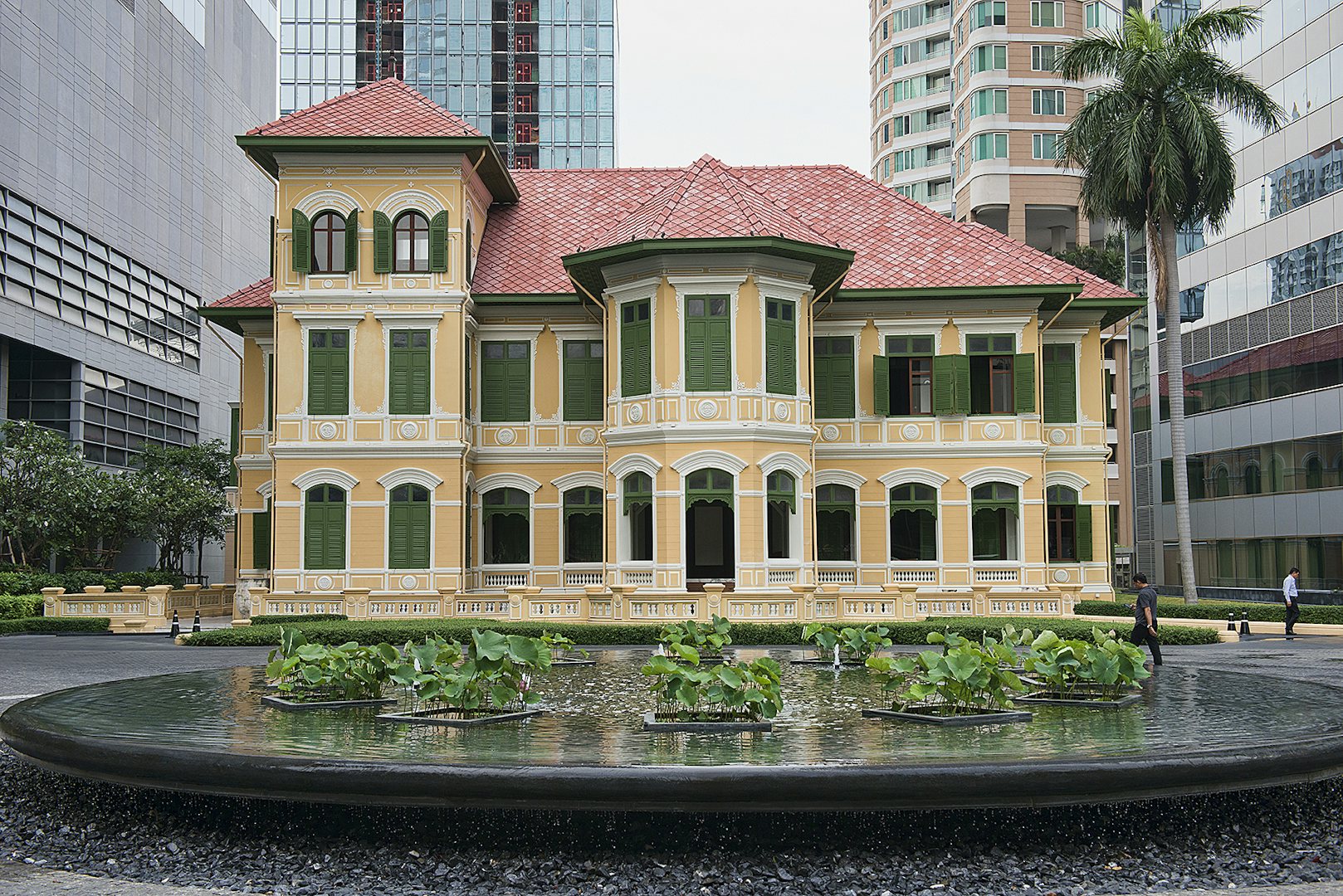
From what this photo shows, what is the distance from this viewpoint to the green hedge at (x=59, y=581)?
35344 millimetres

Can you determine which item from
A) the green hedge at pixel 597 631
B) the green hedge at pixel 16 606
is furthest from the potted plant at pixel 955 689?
the green hedge at pixel 16 606

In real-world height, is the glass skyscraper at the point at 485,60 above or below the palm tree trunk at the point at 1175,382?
above

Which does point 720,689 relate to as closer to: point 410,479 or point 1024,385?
point 410,479

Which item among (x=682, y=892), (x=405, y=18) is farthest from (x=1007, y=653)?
(x=405, y=18)

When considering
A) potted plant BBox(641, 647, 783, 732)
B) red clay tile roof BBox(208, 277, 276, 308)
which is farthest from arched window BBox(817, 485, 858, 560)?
potted plant BBox(641, 647, 783, 732)

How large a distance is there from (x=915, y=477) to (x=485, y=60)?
74057 millimetres

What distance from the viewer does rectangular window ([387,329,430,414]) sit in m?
31.9

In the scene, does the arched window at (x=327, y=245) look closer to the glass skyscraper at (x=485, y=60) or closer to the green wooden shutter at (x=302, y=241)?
the green wooden shutter at (x=302, y=241)

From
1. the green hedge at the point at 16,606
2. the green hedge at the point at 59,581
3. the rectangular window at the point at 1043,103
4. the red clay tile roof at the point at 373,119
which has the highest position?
the rectangular window at the point at 1043,103

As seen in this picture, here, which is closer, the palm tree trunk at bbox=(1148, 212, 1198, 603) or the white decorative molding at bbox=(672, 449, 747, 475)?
the white decorative molding at bbox=(672, 449, 747, 475)

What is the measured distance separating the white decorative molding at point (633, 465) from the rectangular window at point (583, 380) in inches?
151

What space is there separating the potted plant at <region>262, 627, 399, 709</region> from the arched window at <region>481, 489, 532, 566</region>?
70.7 ft

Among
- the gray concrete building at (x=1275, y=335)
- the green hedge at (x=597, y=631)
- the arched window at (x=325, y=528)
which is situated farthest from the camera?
the gray concrete building at (x=1275, y=335)

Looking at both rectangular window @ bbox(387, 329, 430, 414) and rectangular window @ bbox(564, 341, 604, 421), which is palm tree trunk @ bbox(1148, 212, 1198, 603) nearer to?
rectangular window @ bbox(564, 341, 604, 421)
